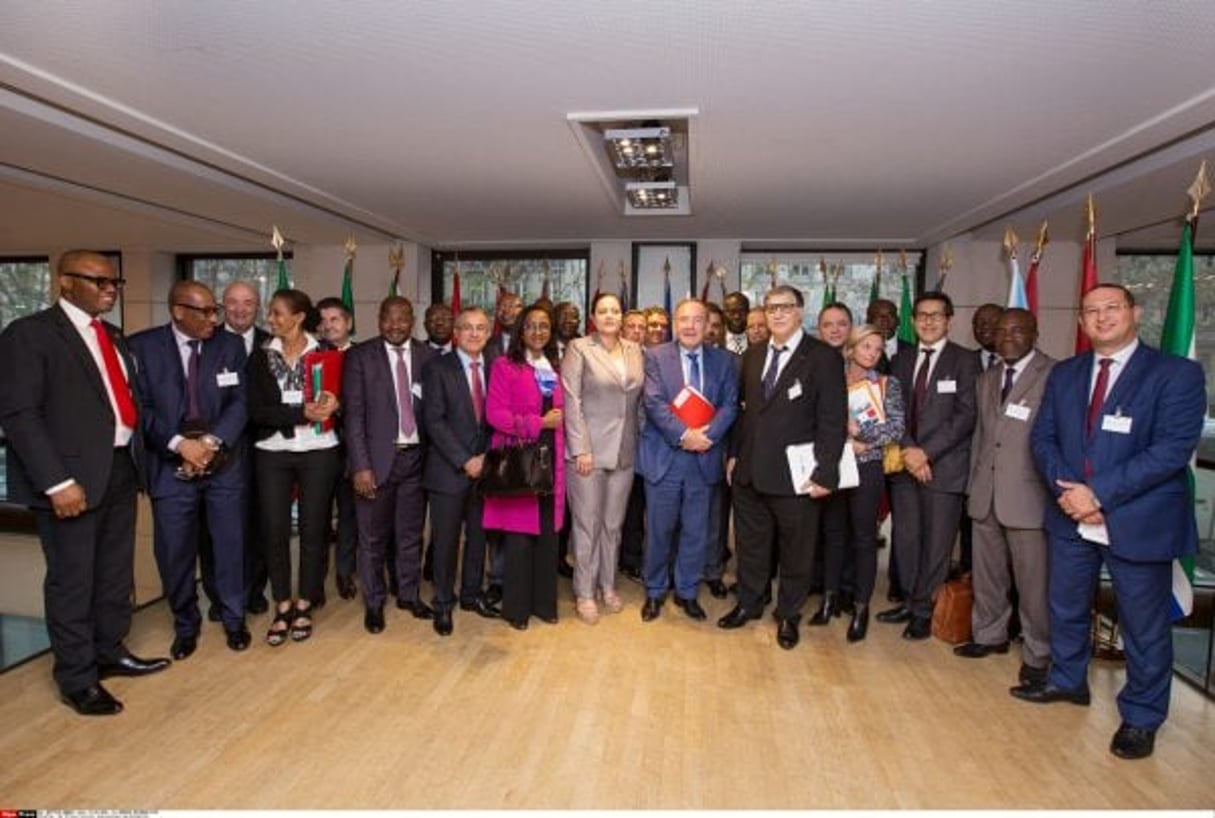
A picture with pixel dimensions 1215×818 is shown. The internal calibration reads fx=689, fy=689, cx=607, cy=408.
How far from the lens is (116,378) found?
106 inches

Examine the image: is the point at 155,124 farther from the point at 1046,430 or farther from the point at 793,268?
the point at 793,268

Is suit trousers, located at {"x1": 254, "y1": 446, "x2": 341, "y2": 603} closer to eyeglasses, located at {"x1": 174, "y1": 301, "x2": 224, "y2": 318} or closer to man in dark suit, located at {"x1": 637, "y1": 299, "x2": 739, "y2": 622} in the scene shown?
eyeglasses, located at {"x1": 174, "y1": 301, "x2": 224, "y2": 318}

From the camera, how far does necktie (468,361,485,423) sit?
3369 mm

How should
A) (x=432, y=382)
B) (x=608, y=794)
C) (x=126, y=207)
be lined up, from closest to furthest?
(x=608, y=794) → (x=432, y=382) → (x=126, y=207)

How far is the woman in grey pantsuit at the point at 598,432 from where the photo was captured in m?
3.42

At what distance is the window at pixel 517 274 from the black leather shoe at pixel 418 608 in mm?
4808

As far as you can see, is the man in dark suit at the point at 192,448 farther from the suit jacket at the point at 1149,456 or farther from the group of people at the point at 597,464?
the suit jacket at the point at 1149,456

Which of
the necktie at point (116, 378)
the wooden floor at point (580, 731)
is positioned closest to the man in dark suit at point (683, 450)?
the wooden floor at point (580, 731)

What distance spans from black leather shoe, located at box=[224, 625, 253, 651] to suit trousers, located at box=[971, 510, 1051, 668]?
11.3 feet

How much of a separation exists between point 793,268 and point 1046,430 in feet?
17.0

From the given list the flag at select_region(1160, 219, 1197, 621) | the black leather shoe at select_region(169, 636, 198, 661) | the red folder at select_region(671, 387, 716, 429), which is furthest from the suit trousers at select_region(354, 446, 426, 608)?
the flag at select_region(1160, 219, 1197, 621)

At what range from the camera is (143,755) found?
237 centimetres

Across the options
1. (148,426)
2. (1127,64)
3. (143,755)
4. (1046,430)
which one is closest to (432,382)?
(148,426)

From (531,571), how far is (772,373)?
5.13 ft
